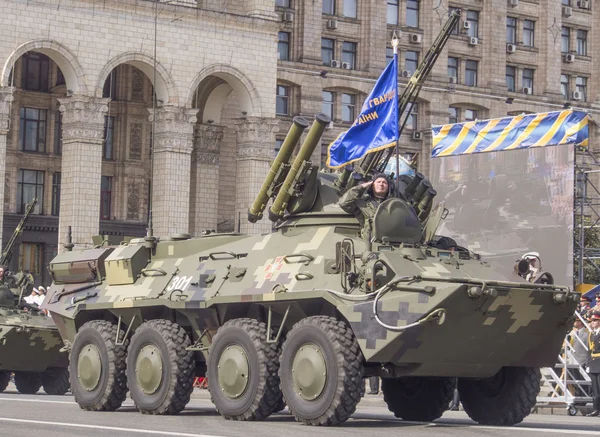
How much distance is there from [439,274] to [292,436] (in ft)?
9.49

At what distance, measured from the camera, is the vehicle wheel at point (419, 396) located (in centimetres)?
1756

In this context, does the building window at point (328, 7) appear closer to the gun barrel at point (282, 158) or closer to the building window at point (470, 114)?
the building window at point (470, 114)

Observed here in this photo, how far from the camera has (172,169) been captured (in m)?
46.5

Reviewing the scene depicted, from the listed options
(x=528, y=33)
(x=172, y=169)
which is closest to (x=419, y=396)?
(x=172, y=169)

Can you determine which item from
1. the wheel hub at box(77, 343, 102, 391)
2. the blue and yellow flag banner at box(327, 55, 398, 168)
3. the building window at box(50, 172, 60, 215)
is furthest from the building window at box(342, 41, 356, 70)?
the wheel hub at box(77, 343, 102, 391)

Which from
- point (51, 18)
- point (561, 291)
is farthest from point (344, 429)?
point (51, 18)

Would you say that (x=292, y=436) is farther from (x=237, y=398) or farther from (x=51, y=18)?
(x=51, y=18)

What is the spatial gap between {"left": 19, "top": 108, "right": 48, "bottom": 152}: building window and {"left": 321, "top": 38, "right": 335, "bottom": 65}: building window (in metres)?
13.7

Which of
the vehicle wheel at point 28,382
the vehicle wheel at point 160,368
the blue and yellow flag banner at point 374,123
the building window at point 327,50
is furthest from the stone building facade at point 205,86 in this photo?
the vehicle wheel at point 160,368

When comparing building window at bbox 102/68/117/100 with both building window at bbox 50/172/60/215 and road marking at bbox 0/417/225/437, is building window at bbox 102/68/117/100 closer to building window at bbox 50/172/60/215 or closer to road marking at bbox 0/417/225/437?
building window at bbox 50/172/60/215

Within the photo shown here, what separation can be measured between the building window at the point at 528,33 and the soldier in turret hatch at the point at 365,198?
51988 mm

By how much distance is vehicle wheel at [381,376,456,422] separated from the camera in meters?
17.6

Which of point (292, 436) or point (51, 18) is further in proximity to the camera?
point (51, 18)

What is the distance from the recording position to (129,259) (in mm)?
19812
